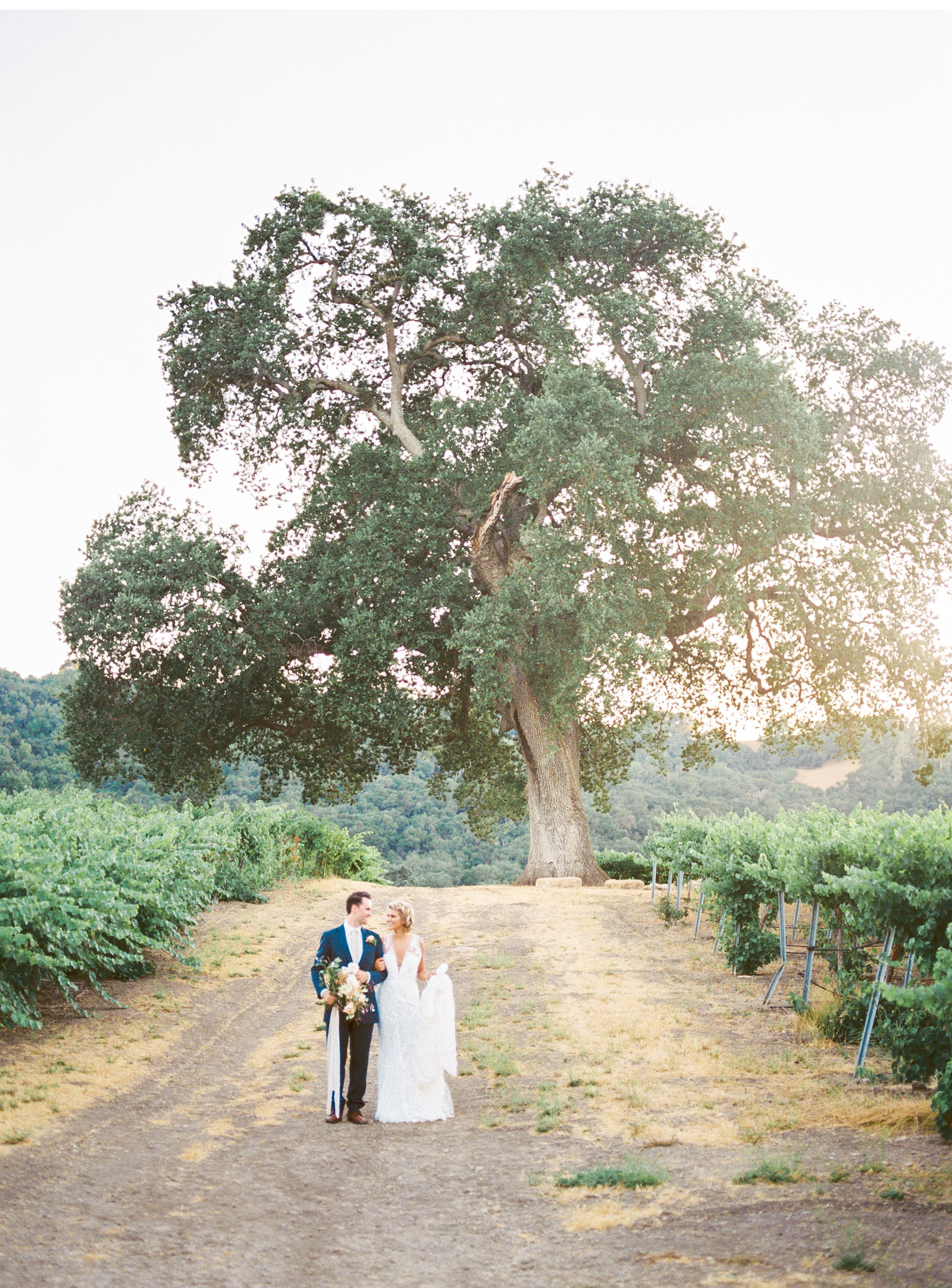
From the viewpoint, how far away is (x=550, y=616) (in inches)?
907

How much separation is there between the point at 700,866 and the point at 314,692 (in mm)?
12301

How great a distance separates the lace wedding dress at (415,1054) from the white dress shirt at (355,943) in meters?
0.36

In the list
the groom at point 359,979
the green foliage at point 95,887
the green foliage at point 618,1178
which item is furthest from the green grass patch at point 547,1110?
the green foliage at point 95,887

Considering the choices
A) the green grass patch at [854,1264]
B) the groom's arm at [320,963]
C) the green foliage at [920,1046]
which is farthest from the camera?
the groom's arm at [320,963]

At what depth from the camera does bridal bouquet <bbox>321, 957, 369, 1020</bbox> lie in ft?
26.5

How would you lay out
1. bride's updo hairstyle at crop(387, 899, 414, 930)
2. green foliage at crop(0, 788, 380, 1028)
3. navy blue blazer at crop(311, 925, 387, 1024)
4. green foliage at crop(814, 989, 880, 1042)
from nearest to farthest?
1. navy blue blazer at crop(311, 925, 387, 1024)
2. bride's updo hairstyle at crop(387, 899, 414, 930)
3. green foliage at crop(0, 788, 380, 1028)
4. green foliage at crop(814, 989, 880, 1042)

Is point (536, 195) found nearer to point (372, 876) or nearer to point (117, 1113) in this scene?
point (372, 876)

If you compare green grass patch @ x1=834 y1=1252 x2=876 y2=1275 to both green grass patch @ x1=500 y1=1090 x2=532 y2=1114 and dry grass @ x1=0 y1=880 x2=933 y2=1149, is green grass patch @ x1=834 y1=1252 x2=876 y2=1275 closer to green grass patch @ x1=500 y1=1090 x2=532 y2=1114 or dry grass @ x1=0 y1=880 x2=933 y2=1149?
dry grass @ x1=0 y1=880 x2=933 y2=1149

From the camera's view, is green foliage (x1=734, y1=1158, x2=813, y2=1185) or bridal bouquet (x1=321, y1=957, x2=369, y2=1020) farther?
bridal bouquet (x1=321, y1=957, x2=369, y2=1020)

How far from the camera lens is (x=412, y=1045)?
817cm

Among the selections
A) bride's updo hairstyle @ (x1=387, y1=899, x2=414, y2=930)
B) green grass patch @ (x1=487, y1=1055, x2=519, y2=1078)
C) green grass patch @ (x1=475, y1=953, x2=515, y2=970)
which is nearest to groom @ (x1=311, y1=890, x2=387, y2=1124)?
bride's updo hairstyle @ (x1=387, y1=899, x2=414, y2=930)

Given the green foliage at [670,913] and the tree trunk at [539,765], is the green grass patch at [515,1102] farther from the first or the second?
the tree trunk at [539,765]

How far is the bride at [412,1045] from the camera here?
811 centimetres

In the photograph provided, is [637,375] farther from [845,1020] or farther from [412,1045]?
[412,1045]
